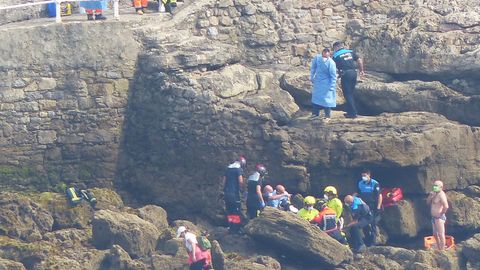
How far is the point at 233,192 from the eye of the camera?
2912cm

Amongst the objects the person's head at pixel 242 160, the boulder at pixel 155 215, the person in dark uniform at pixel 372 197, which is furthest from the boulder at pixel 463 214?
the boulder at pixel 155 215

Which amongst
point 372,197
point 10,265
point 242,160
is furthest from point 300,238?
point 10,265

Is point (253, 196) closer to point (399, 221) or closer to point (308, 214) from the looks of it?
point (308, 214)

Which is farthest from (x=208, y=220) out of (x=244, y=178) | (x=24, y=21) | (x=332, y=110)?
(x=24, y=21)

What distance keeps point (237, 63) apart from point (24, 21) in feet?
12.2

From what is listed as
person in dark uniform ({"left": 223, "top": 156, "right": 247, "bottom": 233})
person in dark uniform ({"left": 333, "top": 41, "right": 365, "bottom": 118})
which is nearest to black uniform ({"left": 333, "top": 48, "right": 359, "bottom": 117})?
person in dark uniform ({"left": 333, "top": 41, "right": 365, "bottom": 118})

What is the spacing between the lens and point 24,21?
30.9 m

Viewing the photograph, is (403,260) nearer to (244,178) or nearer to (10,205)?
(244,178)

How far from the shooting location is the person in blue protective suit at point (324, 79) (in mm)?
29266

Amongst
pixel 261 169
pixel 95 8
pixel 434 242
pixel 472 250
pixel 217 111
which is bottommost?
pixel 434 242

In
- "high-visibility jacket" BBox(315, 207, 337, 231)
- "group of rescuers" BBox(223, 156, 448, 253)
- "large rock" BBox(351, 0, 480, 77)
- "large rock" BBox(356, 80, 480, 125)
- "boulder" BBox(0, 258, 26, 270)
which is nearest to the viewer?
"boulder" BBox(0, 258, 26, 270)

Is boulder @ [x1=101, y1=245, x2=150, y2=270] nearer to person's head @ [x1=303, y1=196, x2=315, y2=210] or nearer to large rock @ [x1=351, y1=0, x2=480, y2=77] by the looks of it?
person's head @ [x1=303, y1=196, x2=315, y2=210]

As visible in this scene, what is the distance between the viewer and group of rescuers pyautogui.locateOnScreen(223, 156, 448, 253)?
93.0 ft

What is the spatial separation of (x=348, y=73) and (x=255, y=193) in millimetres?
2502
